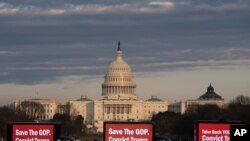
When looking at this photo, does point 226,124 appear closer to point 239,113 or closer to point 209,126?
point 209,126

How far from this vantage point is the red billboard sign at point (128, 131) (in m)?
26.8

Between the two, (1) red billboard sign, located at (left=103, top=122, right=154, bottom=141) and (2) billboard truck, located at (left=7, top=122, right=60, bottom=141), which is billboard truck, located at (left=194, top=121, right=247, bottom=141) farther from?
(2) billboard truck, located at (left=7, top=122, right=60, bottom=141)

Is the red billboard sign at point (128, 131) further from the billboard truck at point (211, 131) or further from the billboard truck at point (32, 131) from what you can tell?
the billboard truck at point (32, 131)

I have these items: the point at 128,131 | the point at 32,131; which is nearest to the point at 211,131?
the point at 128,131

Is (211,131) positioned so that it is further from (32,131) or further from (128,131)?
(32,131)

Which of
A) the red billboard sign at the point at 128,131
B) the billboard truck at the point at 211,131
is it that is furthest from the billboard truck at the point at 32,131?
the billboard truck at the point at 211,131

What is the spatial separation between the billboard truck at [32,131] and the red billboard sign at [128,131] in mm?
1246

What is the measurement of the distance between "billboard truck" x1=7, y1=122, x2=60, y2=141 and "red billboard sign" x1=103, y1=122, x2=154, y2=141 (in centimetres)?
125

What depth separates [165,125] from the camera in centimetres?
19212

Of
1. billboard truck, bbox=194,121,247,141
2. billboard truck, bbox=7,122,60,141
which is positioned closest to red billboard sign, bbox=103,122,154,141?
billboard truck, bbox=194,121,247,141

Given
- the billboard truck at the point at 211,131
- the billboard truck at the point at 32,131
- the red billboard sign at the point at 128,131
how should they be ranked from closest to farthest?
the billboard truck at the point at 211,131 → the red billboard sign at the point at 128,131 → the billboard truck at the point at 32,131

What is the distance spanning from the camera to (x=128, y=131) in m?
27.0

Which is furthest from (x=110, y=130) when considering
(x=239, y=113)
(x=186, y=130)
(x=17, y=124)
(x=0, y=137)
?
(x=186, y=130)

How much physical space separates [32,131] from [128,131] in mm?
2378
